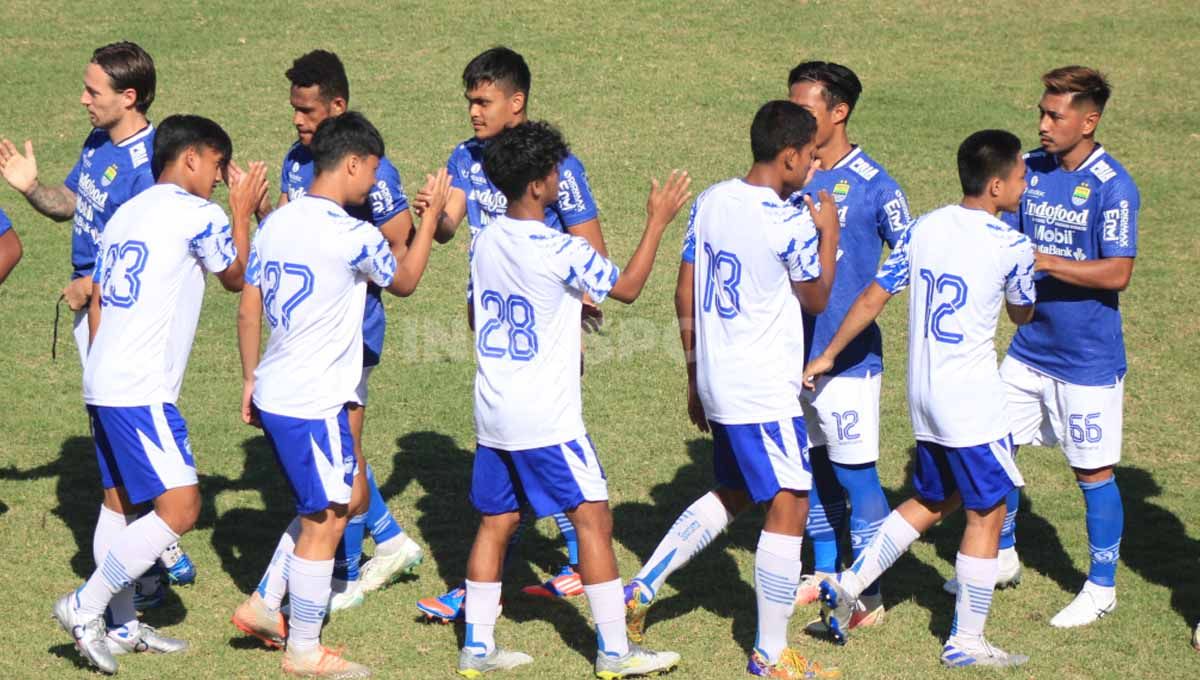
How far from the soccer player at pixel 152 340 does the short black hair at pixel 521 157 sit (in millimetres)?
1109

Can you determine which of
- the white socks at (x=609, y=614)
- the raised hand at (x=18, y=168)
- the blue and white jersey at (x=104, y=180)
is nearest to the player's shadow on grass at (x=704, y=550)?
the white socks at (x=609, y=614)

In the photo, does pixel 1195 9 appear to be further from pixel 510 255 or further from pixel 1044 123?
pixel 510 255

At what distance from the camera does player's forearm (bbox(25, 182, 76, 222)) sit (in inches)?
283

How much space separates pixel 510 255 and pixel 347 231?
0.68 m

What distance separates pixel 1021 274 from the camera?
6.15 m

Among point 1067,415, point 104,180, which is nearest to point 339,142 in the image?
point 104,180

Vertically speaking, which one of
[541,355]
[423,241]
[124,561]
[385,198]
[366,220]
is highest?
[385,198]

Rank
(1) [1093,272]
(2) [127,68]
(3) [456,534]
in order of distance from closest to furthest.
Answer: (1) [1093,272] < (2) [127,68] < (3) [456,534]

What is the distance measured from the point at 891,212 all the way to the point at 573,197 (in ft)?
4.90

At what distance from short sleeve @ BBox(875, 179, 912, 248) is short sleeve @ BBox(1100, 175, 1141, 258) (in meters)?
0.93

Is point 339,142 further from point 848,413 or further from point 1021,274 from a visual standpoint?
point 1021,274

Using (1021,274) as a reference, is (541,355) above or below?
below

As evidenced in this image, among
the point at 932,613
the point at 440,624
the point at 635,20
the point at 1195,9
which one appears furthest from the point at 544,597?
the point at 1195,9

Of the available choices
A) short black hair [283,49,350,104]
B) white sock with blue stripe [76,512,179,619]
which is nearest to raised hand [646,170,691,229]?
short black hair [283,49,350,104]
